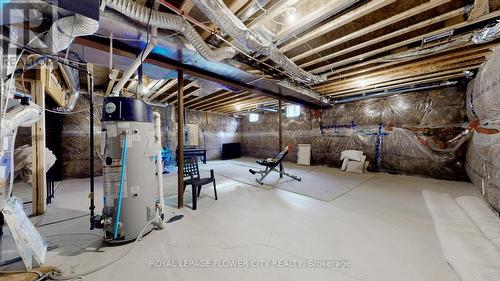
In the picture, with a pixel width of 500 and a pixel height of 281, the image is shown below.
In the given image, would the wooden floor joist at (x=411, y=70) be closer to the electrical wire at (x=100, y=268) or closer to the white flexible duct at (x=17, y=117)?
the electrical wire at (x=100, y=268)

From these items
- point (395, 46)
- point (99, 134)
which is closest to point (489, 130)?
point (395, 46)

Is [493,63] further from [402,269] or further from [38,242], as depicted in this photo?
[38,242]

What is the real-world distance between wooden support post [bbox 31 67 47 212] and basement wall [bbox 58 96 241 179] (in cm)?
80

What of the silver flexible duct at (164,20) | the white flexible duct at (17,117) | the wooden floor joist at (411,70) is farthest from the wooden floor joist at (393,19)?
the white flexible duct at (17,117)

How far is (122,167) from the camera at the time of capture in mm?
1698

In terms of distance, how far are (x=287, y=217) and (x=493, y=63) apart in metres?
3.35

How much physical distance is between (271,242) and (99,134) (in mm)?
6135

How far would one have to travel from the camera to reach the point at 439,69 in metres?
3.32

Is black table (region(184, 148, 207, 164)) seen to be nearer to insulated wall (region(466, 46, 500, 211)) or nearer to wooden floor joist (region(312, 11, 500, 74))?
wooden floor joist (region(312, 11, 500, 74))

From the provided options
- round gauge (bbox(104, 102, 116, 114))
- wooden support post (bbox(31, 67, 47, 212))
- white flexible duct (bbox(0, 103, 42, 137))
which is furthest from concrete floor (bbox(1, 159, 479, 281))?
round gauge (bbox(104, 102, 116, 114))

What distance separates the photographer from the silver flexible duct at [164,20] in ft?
4.66

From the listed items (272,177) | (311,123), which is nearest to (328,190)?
(272,177)

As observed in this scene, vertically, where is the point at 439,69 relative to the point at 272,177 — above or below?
above

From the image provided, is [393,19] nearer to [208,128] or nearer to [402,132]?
[402,132]
